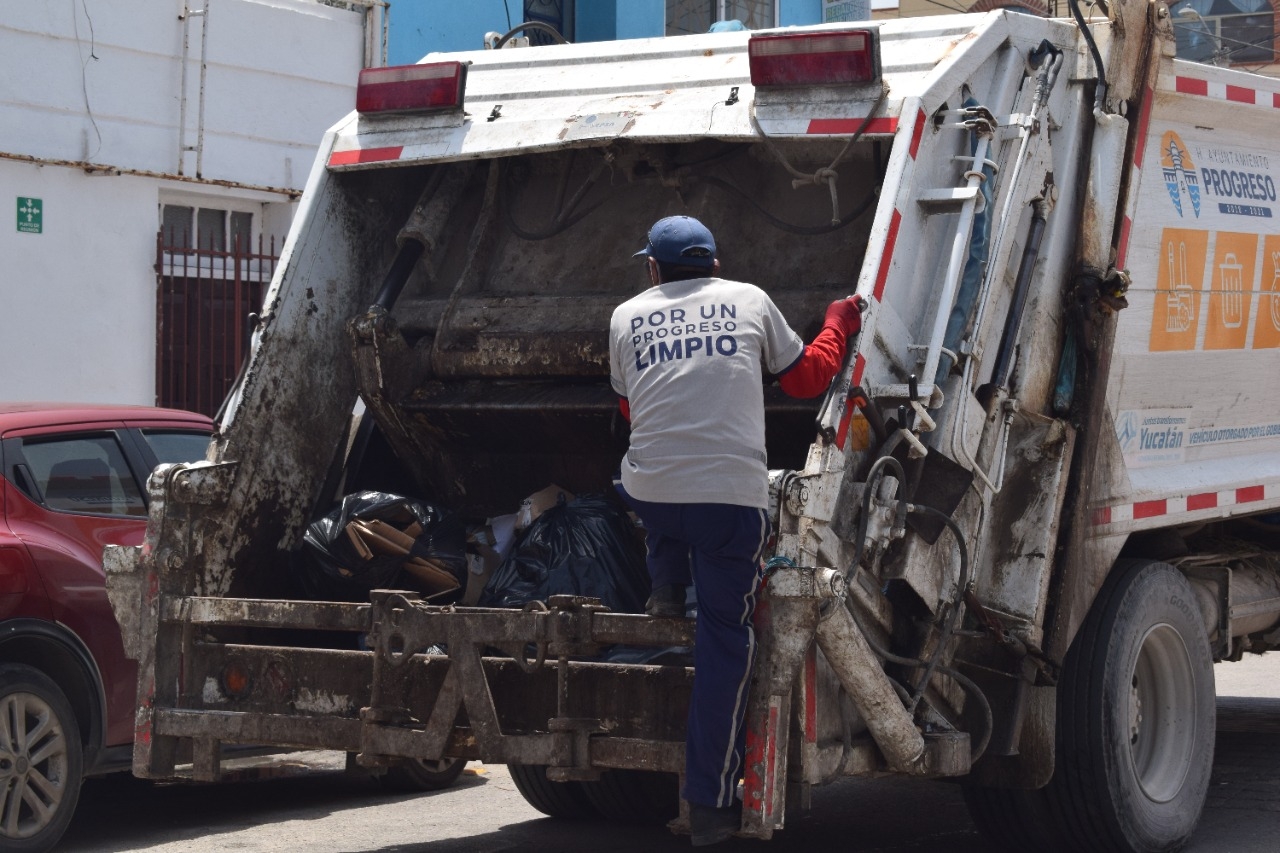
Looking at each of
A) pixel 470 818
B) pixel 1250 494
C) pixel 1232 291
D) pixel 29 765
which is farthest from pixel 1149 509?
pixel 29 765

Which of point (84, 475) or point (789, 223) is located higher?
point (789, 223)

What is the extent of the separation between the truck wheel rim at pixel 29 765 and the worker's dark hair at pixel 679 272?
2.60 meters

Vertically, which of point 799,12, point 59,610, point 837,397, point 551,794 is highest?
point 799,12

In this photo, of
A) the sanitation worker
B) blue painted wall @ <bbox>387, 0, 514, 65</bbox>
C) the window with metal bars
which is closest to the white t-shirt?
the sanitation worker

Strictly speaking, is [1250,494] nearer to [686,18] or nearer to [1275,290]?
[1275,290]

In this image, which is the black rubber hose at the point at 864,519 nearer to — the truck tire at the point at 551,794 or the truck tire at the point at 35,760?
the truck tire at the point at 551,794

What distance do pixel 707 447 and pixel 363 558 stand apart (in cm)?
138

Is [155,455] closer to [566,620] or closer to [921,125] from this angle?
[566,620]

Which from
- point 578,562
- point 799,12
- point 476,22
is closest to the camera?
point 578,562

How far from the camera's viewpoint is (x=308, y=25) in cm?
1136

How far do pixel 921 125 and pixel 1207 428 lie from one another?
192cm

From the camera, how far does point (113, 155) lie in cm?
1028

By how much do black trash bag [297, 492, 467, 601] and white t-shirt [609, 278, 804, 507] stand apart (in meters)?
1.09

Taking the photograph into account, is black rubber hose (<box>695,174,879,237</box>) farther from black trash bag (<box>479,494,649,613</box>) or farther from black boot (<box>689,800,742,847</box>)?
black boot (<box>689,800,742,847</box>)
